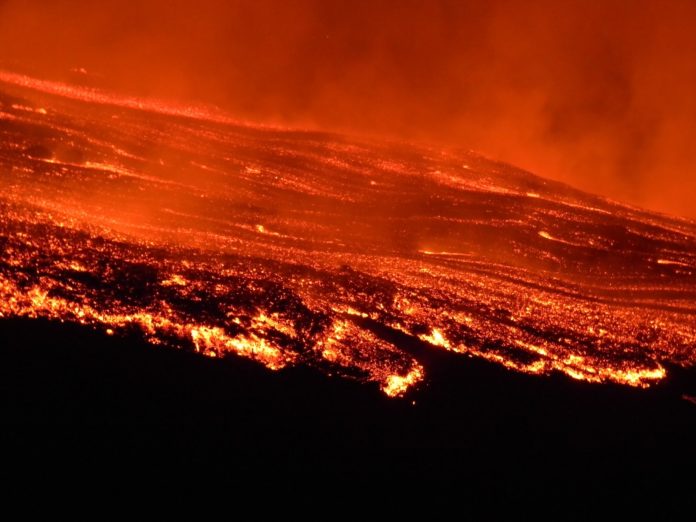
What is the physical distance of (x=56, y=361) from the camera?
1.41m

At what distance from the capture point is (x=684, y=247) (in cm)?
429

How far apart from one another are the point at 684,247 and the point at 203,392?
3701 mm

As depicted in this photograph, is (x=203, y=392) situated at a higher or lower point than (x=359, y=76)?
lower

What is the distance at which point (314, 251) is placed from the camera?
2.84 meters

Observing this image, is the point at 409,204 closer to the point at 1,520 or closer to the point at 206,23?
the point at 1,520

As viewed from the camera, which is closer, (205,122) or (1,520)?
(1,520)

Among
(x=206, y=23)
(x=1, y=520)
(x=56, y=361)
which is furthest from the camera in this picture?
(x=206, y=23)

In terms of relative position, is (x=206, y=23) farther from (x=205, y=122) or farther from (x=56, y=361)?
(x=56, y=361)

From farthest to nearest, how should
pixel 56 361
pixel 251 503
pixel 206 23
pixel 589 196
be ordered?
pixel 206 23 → pixel 589 196 → pixel 56 361 → pixel 251 503

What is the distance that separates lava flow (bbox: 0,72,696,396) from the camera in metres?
1.83

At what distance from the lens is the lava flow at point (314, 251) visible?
1.83 metres

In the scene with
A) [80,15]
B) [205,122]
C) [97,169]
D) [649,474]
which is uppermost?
[80,15]

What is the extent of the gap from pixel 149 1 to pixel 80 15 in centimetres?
113

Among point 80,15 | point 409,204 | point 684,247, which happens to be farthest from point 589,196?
point 80,15
